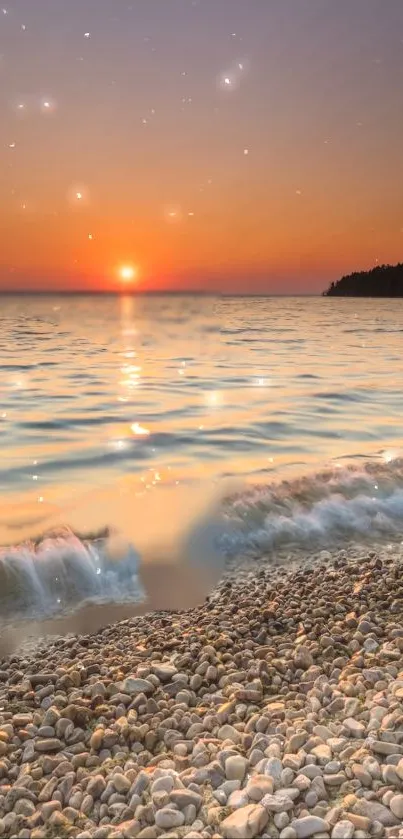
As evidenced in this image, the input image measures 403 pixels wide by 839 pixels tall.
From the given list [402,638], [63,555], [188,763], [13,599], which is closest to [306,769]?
[188,763]

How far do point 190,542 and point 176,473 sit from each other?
2.28 meters

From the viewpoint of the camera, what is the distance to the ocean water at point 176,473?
241 inches

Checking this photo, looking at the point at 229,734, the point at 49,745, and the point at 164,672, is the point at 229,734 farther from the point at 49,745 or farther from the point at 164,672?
the point at 49,745

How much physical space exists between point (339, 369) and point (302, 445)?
10.7 metres

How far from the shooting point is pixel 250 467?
8.95 meters

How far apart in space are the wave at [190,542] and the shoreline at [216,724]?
2.28 feet

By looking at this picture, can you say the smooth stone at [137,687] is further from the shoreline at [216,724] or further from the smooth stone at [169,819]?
the smooth stone at [169,819]

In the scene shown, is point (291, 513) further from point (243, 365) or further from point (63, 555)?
point (243, 365)

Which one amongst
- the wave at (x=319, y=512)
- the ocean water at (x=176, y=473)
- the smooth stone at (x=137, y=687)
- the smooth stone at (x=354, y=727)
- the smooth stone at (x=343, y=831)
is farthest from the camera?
the wave at (x=319, y=512)

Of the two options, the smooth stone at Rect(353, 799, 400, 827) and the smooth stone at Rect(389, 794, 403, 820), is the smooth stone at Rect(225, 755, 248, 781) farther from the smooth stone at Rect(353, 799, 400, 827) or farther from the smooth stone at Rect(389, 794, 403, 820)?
the smooth stone at Rect(389, 794, 403, 820)

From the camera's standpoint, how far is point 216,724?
3301 millimetres

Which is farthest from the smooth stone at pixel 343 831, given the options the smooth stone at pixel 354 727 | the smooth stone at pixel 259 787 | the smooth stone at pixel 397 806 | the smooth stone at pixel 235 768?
the smooth stone at pixel 354 727

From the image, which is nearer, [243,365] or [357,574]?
[357,574]

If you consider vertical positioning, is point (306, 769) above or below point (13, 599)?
above
